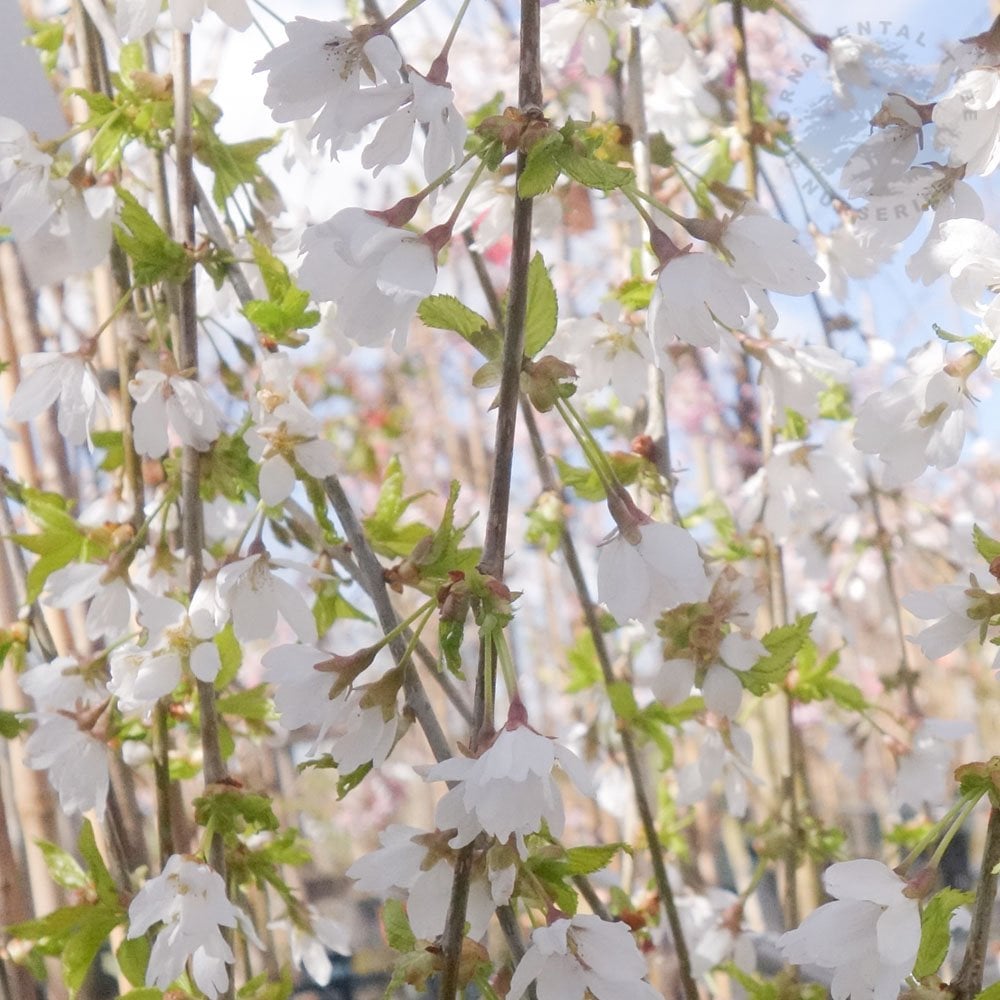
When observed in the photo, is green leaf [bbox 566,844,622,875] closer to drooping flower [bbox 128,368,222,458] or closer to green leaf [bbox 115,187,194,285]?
drooping flower [bbox 128,368,222,458]

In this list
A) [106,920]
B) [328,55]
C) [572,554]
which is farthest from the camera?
[572,554]

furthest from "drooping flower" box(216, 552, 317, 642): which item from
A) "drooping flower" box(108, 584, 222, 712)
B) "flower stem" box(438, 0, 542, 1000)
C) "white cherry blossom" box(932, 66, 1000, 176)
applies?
"white cherry blossom" box(932, 66, 1000, 176)

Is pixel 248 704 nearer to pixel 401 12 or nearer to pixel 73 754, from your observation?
pixel 73 754

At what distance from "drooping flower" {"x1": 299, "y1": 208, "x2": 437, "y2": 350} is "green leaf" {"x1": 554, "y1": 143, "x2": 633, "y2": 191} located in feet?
0.24

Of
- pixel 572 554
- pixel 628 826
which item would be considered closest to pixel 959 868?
pixel 628 826

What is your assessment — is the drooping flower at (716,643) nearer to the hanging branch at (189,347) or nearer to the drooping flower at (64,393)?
the hanging branch at (189,347)

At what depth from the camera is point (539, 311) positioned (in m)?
0.59

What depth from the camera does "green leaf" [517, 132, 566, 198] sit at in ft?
1.61

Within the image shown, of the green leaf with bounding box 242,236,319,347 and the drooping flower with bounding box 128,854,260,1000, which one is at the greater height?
the green leaf with bounding box 242,236,319,347

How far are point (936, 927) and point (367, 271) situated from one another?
1.43ft

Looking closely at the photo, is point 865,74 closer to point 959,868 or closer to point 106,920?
point 106,920

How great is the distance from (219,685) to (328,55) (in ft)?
1.62

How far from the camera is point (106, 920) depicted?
0.81 m

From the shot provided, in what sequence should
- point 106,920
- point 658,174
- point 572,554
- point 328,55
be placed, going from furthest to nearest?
point 658,174 → point 572,554 → point 106,920 → point 328,55
